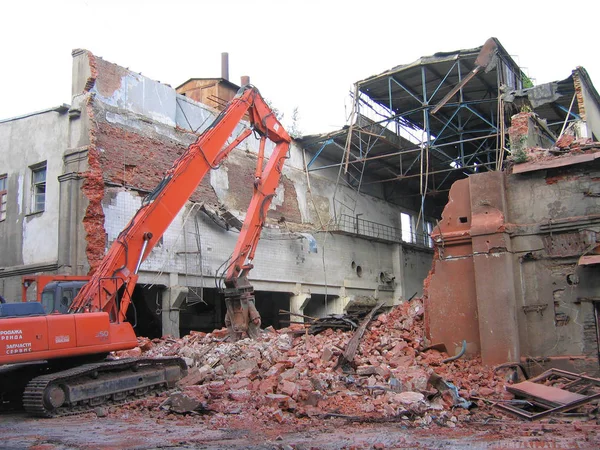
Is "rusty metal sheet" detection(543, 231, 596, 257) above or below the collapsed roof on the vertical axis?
below

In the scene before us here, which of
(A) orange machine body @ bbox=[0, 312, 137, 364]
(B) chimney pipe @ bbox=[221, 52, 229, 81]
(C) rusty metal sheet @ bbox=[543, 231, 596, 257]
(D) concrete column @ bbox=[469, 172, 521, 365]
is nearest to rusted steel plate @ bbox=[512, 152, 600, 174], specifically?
(D) concrete column @ bbox=[469, 172, 521, 365]

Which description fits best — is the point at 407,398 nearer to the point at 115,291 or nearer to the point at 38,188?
the point at 115,291

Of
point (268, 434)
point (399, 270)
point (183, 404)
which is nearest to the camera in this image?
point (268, 434)

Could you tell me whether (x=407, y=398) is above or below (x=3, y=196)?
below

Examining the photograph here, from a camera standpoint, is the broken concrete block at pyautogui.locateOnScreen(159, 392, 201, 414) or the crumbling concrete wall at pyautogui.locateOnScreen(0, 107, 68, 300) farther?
the crumbling concrete wall at pyautogui.locateOnScreen(0, 107, 68, 300)

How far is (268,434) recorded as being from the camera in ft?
22.9

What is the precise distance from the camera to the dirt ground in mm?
6250

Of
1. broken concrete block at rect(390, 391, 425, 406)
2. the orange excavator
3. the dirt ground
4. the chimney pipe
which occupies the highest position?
the chimney pipe

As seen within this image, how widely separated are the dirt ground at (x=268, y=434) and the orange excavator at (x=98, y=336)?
0.58m

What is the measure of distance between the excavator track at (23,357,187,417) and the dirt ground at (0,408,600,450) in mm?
279

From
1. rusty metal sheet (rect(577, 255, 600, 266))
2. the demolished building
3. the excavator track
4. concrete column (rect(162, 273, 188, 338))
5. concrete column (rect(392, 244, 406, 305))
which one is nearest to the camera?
the excavator track

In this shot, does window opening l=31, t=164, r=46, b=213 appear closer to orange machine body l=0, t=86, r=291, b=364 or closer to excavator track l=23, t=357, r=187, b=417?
orange machine body l=0, t=86, r=291, b=364

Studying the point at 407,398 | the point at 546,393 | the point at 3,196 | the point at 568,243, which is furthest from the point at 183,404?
the point at 3,196

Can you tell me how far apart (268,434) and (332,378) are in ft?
9.91
